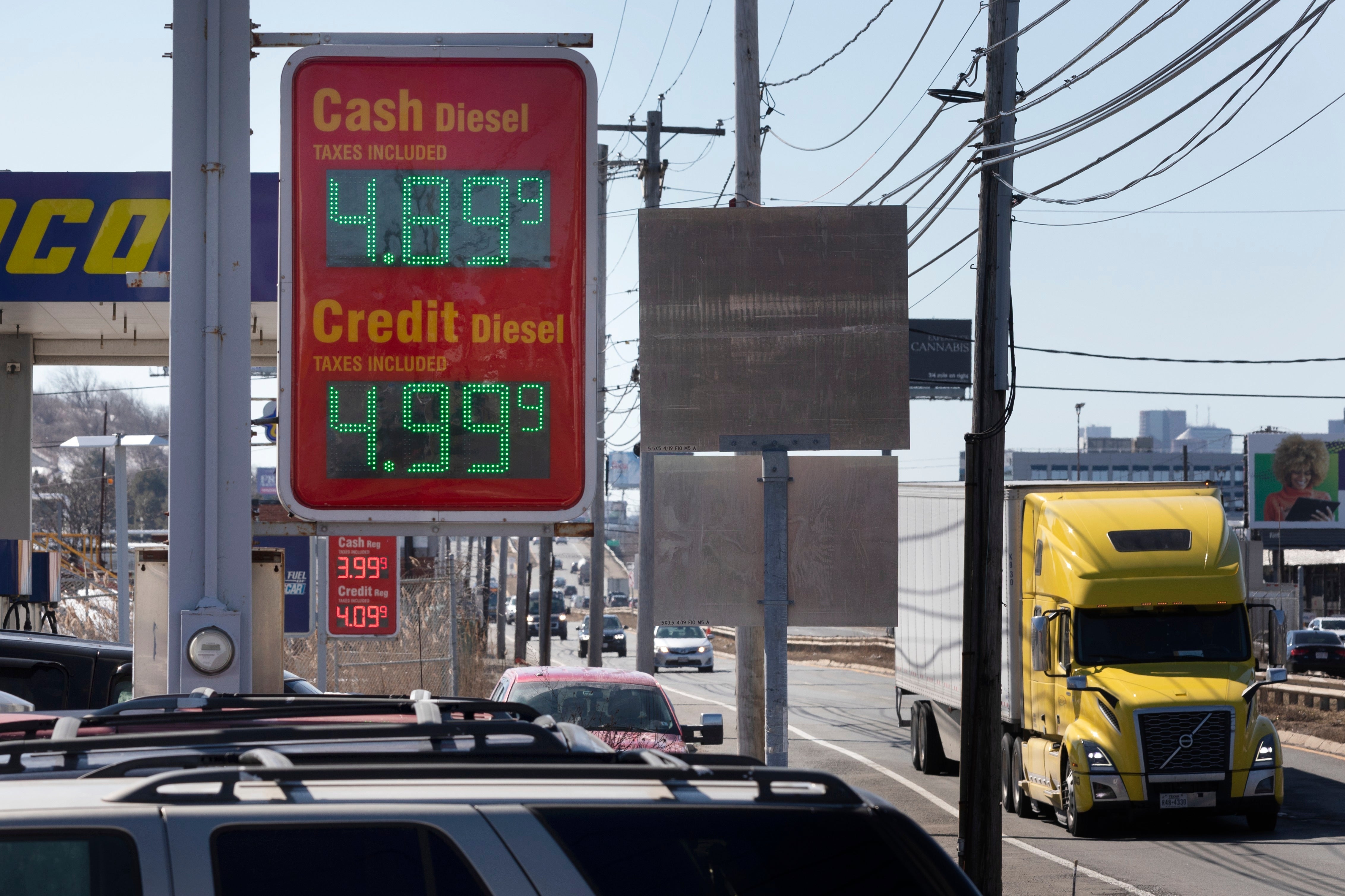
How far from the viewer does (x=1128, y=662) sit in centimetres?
1628

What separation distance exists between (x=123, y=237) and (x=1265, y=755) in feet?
44.3

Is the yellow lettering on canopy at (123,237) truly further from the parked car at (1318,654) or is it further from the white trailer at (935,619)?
the parked car at (1318,654)

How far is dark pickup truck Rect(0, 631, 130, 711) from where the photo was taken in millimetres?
10203

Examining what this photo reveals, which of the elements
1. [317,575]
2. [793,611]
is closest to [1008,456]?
[317,575]

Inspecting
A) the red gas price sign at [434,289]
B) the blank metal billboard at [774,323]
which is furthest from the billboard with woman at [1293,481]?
the red gas price sign at [434,289]

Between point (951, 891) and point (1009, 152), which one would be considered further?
point (1009, 152)

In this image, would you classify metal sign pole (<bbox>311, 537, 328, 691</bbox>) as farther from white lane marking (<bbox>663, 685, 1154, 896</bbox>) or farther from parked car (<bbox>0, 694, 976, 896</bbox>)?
parked car (<bbox>0, 694, 976, 896</bbox>)

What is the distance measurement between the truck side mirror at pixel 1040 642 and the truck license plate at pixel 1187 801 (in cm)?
190

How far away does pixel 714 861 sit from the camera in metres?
3.03

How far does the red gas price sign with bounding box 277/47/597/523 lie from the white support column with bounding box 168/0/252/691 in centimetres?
28

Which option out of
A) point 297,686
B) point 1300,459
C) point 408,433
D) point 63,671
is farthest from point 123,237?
point 1300,459

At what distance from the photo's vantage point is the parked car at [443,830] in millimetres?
2834

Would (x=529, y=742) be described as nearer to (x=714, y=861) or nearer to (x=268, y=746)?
(x=268, y=746)

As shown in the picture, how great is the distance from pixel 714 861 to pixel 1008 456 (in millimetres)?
167195
